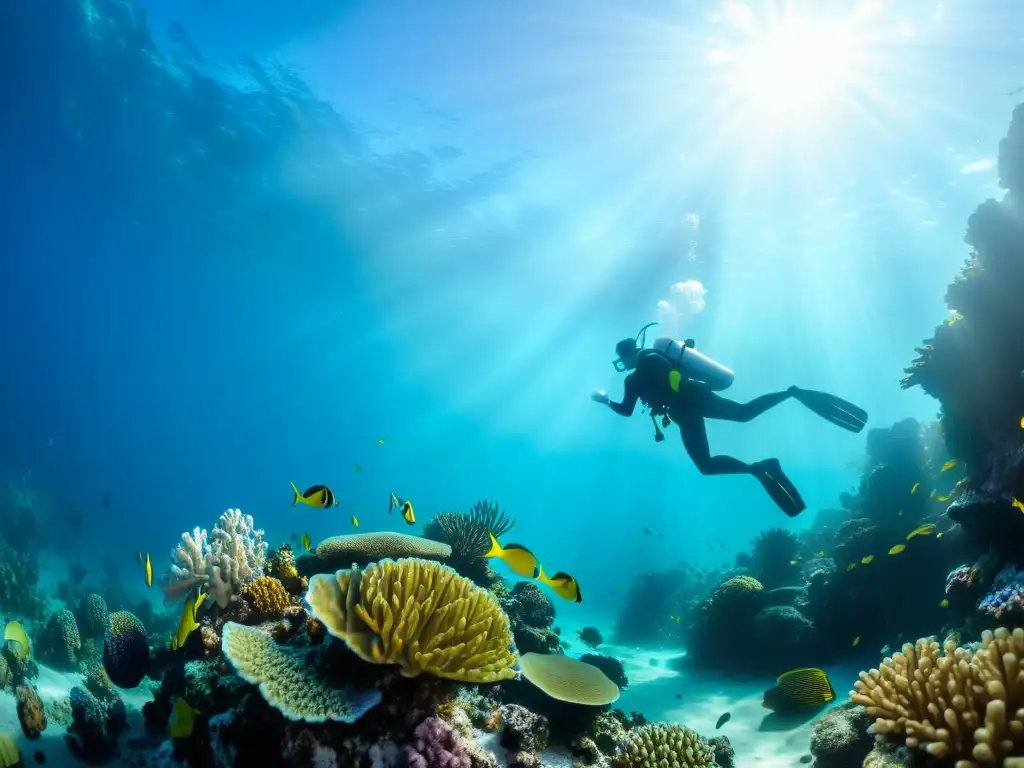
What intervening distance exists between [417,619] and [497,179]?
28.0 meters

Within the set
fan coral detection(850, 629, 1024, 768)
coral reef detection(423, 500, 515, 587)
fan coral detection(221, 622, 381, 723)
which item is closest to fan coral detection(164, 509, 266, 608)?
fan coral detection(221, 622, 381, 723)

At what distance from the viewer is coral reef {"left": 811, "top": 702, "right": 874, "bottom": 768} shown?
17.7 ft

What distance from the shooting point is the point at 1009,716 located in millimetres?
3117

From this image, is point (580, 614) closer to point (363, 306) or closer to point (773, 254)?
point (773, 254)

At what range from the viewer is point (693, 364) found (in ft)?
32.7

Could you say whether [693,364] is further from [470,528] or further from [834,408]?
[470,528]

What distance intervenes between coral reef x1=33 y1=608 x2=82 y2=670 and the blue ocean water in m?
11.3

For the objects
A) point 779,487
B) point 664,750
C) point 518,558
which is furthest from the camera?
point 779,487

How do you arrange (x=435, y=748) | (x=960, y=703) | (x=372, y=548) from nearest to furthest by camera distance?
(x=960, y=703) → (x=435, y=748) → (x=372, y=548)

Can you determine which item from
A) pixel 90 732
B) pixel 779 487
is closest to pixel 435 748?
pixel 90 732

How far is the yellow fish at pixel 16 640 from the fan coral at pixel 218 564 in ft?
11.8

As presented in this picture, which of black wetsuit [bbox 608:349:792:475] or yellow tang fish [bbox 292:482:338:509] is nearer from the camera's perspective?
yellow tang fish [bbox 292:482:338:509]

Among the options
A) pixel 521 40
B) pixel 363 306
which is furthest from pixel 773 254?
pixel 363 306

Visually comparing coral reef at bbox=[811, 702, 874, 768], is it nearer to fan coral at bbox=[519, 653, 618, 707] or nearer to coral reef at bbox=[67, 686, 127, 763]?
fan coral at bbox=[519, 653, 618, 707]
